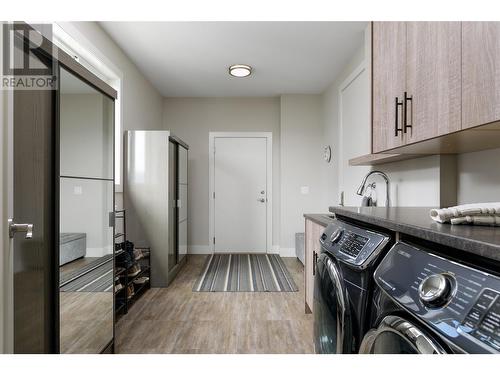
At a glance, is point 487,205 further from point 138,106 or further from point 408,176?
point 138,106

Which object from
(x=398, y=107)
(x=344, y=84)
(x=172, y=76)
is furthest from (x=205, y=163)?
(x=398, y=107)

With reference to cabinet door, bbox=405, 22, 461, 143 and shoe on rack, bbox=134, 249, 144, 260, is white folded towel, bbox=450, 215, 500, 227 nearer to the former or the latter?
cabinet door, bbox=405, 22, 461, 143

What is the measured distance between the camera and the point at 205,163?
4.78 m

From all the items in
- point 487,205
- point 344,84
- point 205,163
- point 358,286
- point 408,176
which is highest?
point 344,84

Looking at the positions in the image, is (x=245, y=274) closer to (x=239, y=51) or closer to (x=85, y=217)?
(x=85, y=217)

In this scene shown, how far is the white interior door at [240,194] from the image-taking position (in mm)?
4773

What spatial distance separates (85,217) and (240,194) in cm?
332

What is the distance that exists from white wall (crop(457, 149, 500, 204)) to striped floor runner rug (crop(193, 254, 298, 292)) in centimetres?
188

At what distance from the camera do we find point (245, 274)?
3596mm

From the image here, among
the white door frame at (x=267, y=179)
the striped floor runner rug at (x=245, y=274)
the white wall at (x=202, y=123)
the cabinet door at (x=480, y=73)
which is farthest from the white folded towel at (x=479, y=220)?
the white wall at (x=202, y=123)

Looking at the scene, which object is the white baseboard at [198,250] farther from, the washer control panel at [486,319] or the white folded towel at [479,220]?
the washer control panel at [486,319]

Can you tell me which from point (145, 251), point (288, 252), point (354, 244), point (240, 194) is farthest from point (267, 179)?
point (354, 244)
